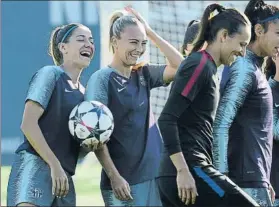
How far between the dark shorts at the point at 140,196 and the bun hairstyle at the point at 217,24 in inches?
47.5

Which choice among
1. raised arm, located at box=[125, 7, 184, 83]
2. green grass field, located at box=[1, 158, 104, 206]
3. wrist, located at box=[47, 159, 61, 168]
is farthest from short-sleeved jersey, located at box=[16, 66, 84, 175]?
green grass field, located at box=[1, 158, 104, 206]

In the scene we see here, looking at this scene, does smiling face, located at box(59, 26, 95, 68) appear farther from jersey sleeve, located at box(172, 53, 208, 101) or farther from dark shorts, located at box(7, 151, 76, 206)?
jersey sleeve, located at box(172, 53, 208, 101)

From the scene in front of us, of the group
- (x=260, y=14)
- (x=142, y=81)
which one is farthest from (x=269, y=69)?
(x=142, y=81)

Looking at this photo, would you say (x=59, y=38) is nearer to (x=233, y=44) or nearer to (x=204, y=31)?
(x=204, y=31)

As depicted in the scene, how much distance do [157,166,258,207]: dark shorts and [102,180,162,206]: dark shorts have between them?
988 millimetres

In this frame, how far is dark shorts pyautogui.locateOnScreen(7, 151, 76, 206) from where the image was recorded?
5559 millimetres

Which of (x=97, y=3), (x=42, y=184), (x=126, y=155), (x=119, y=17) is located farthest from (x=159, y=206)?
(x=97, y=3)

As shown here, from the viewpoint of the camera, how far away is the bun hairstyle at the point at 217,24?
201 inches

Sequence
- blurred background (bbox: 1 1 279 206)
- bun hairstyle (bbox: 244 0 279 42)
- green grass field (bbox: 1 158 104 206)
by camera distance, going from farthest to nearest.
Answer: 1. blurred background (bbox: 1 1 279 206)
2. green grass field (bbox: 1 158 104 206)
3. bun hairstyle (bbox: 244 0 279 42)

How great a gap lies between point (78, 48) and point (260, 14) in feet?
3.93

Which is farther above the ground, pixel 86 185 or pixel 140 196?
pixel 140 196

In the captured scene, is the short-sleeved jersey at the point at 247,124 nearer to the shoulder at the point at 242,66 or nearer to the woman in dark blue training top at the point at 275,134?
the shoulder at the point at 242,66

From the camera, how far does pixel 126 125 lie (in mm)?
5945

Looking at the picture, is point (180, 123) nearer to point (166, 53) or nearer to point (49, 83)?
point (49, 83)
